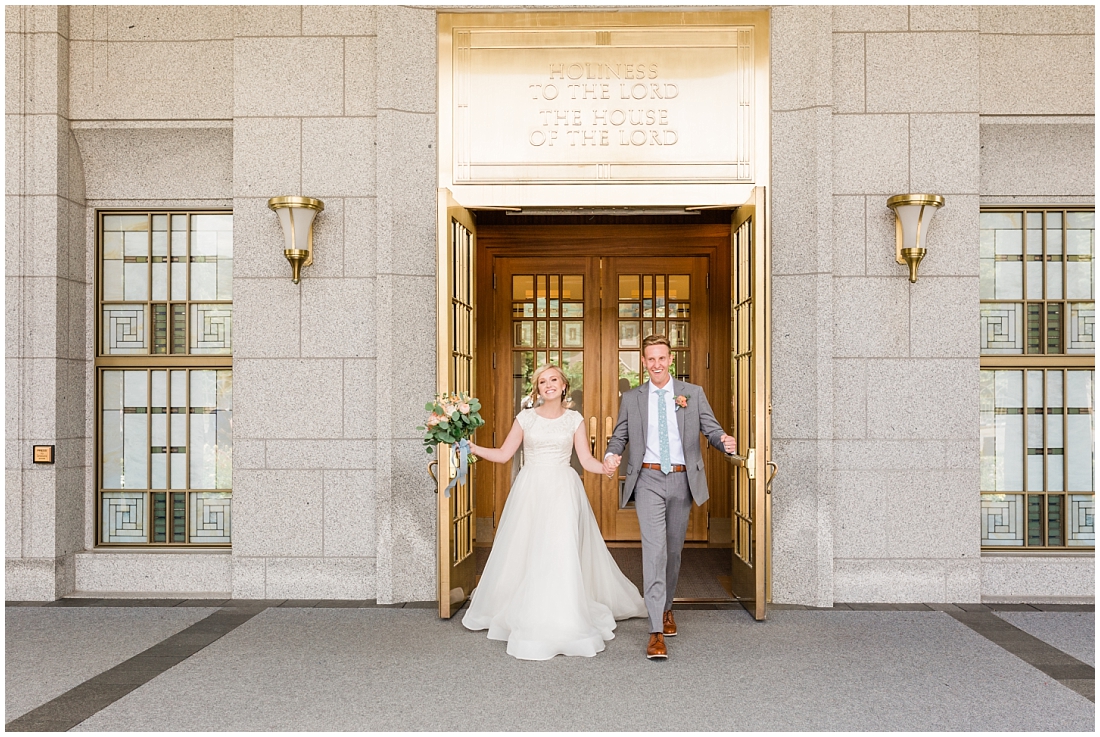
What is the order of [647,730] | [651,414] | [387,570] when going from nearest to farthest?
[647,730]
[651,414]
[387,570]

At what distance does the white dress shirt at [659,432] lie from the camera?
15.5 feet

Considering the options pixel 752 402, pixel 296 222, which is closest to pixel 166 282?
pixel 296 222

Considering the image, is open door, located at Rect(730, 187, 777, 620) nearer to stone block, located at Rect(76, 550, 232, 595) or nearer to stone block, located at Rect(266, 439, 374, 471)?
stone block, located at Rect(266, 439, 374, 471)

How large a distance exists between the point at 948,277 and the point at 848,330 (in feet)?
2.71

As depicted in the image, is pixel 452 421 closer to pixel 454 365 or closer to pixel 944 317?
→ pixel 454 365

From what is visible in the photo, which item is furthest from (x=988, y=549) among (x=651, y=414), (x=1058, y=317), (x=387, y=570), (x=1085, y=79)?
(x=387, y=570)

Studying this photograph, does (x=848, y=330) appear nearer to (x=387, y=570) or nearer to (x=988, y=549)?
(x=988, y=549)

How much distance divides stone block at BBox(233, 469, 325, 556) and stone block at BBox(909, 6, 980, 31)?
551 centimetres

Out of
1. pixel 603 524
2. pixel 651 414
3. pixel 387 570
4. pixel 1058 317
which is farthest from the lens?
pixel 603 524

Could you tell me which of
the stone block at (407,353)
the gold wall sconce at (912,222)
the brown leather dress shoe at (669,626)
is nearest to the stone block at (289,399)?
the stone block at (407,353)

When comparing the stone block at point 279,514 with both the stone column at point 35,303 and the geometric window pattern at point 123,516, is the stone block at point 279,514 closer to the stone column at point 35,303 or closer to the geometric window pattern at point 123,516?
the geometric window pattern at point 123,516

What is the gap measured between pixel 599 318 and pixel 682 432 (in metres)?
3.30

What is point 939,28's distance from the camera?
224 inches

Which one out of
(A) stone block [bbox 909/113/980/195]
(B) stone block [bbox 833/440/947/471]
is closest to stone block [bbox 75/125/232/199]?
(B) stone block [bbox 833/440/947/471]
